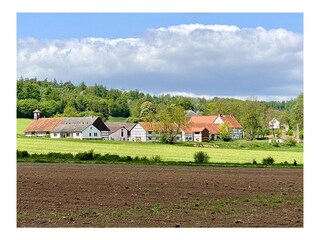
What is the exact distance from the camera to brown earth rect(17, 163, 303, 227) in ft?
36.6

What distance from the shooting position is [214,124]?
64.2 feet

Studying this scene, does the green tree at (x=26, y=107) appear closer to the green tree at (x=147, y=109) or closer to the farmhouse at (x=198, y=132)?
the green tree at (x=147, y=109)

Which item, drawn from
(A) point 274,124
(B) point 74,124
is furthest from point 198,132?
(B) point 74,124

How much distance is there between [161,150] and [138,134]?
2.01 meters

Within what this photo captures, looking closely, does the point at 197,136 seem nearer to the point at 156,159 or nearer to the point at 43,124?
the point at 156,159

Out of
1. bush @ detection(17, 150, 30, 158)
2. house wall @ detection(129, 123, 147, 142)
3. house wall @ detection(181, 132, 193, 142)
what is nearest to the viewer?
house wall @ detection(129, 123, 147, 142)

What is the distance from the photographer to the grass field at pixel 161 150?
20047 mm

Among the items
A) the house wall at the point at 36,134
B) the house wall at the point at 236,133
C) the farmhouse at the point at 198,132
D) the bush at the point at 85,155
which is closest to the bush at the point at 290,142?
the house wall at the point at 236,133

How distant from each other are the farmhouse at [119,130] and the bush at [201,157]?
3.18m

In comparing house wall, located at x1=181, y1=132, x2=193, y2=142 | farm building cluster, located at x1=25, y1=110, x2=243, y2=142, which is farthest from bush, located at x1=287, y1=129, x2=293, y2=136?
house wall, located at x1=181, y1=132, x2=193, y2=142

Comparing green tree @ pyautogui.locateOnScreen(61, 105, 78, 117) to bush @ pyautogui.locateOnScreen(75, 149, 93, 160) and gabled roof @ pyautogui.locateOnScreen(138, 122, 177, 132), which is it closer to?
gabled roof @ pyautogui.locateOnScreen(138, 122, 177, 132)

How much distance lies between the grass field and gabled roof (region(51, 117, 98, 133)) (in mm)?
1137
